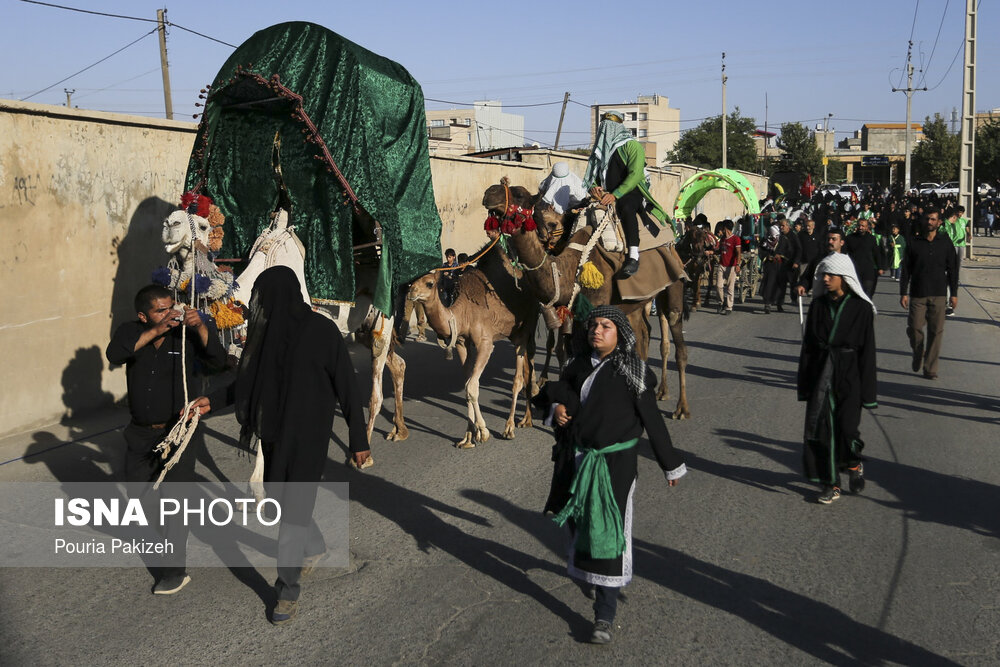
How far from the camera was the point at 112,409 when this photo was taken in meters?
11.0

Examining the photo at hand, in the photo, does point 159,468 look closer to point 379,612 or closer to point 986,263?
point 379,612

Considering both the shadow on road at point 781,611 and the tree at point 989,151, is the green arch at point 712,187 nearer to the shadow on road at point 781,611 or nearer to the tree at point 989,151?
the shadow on road at point 781,611

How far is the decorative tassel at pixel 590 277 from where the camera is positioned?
394 inches

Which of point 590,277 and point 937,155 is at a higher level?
point 937,155

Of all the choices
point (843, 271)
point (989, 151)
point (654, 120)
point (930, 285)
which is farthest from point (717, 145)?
point (843, 271)

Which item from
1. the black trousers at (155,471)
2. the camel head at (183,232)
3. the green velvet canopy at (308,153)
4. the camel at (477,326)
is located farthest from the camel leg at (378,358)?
the black trousers at (155,471)

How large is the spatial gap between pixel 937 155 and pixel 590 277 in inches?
3158

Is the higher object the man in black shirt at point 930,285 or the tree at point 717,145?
the tree at point 717,145

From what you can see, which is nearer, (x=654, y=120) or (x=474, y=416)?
(x=474, y=416)

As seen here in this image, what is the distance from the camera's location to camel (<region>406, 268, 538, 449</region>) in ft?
31.2

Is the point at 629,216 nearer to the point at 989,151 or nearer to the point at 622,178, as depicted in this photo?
the point at 622,178

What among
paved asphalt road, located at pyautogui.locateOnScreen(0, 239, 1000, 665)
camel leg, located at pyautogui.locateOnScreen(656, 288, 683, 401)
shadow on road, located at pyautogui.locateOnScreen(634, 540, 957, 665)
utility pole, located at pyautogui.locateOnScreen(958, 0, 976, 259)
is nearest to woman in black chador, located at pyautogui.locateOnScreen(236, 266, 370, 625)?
paved asphalt road, located at pyautogui.locateOnScreen(0, 239, 1000, 665)

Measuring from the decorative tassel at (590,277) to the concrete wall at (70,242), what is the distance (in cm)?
526

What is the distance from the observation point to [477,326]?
9.89 m
